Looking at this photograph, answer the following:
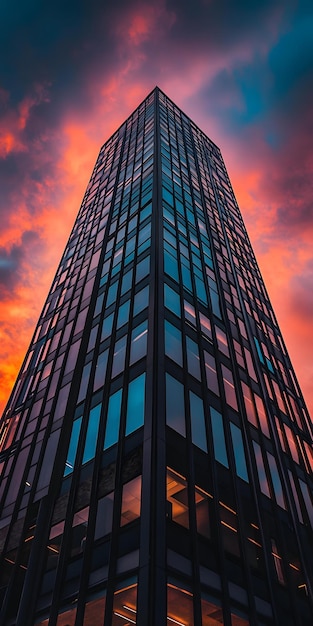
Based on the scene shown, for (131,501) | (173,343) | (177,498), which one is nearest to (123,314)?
(173,343)

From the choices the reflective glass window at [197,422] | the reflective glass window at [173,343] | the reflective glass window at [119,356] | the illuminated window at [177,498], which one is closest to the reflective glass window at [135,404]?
the reflective glass window at [119,356]

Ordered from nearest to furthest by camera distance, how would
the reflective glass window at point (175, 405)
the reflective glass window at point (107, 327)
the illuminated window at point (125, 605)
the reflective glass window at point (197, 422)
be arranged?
the illuminated window at point (125, 605), the reflective glass window at point (175, 405), the reflective glass window at point (197, 422), the reflective glass window at point (107, 327)

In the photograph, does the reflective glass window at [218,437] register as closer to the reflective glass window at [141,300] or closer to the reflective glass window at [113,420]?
the reflective glass window at [113,420]

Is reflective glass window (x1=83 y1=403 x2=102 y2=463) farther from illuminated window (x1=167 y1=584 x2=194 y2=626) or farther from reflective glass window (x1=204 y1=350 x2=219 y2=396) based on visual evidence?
illuminated window (x1=167 y1=584 x2=194 y2=626)

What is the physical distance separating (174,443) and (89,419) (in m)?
6.34

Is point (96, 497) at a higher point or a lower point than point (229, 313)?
lower

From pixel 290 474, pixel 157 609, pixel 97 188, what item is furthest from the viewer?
pixel 97 188

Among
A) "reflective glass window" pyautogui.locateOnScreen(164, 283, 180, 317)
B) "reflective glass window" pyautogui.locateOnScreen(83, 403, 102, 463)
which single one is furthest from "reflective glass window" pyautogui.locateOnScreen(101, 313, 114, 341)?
"reflective glass window" pyautogui.locateOnScreen(83, 403, 102, 463)

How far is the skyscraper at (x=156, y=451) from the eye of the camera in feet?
55.9

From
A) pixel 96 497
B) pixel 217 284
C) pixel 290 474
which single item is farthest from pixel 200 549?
pixel 217 284

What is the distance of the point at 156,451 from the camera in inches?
735

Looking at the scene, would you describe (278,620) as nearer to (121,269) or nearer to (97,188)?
(121,269)

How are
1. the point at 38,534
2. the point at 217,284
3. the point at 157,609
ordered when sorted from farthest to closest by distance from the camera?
the point at 217,284
the point at 38,534
the point at 157,609

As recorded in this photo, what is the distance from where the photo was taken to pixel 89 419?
2452cm
